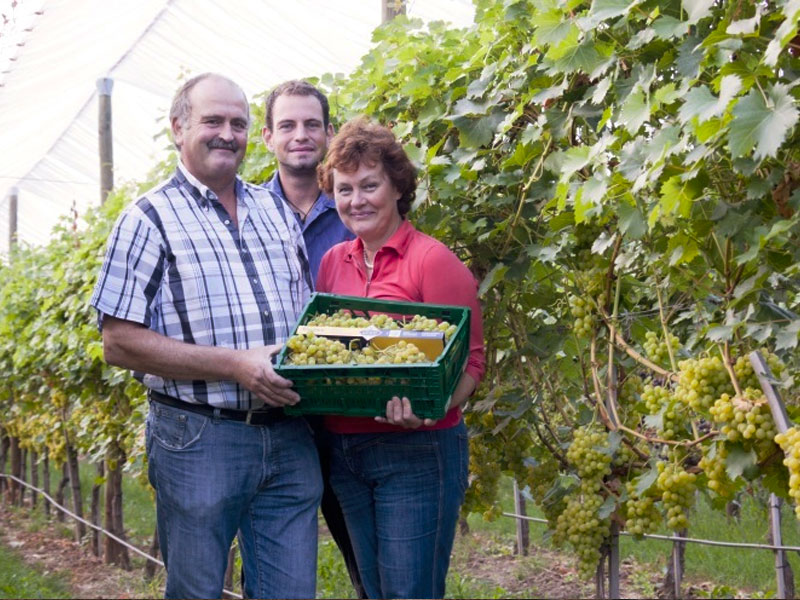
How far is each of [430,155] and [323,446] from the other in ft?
2.94

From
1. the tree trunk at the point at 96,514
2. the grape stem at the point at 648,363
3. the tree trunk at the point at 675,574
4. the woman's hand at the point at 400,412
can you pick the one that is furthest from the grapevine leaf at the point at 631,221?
the tree trunk at the point at 96,514

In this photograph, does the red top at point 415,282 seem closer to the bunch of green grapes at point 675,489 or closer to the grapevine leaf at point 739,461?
the bunch of green grapes at point 675,489

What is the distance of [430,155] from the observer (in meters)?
3.18

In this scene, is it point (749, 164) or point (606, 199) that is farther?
point (606, 199)

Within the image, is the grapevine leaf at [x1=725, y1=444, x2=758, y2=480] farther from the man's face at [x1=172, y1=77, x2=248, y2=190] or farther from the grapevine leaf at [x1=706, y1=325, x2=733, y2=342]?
the man's face at [x1=172, y1=77, x2=248, y2=190]

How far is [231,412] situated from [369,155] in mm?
756

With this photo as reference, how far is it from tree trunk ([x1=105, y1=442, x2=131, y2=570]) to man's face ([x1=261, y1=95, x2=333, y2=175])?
4.96 metres

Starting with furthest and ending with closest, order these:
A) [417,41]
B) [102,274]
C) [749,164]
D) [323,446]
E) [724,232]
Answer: [417,41] → [323,446] → [102,274] → [724,232] → [749,164]

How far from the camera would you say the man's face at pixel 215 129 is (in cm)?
281

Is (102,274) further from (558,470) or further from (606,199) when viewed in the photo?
(558,470)

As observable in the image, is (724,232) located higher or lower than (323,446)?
higher

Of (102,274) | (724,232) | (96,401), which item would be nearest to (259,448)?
(102,274)

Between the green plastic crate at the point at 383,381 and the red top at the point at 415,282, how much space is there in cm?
8

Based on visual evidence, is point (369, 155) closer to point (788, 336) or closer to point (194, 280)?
point (194, 280)
